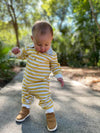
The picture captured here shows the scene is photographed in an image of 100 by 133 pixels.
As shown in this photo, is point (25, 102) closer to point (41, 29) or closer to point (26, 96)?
point (26, 96)

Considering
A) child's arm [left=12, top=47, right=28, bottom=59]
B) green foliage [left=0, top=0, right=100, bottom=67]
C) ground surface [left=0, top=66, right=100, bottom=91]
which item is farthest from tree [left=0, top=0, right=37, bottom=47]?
child's arm [left=12, top=47, right=28, bottom=59]

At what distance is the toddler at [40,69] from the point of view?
1.61m

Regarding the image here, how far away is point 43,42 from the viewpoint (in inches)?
63.5

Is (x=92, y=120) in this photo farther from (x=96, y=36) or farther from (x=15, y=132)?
(x=96, y=36)

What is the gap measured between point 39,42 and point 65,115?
1.24m

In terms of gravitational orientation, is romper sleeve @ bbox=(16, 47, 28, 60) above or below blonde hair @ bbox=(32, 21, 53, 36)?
below

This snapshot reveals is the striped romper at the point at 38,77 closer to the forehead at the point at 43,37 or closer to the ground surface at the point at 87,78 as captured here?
the forehead at the point at 43,37

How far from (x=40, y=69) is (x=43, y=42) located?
0.37m

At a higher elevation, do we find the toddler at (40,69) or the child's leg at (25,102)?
the toddler at (40,69)

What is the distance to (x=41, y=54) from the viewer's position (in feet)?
5.70

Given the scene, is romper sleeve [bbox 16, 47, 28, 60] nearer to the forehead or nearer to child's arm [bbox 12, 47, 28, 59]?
child's arm [bbox 12, 47, 28, 59]

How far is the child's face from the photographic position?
159 cm

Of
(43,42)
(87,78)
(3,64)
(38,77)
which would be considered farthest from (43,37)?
(87,78)

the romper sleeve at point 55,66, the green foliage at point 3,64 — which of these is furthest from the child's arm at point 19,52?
the green foliage at point 3,64
